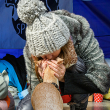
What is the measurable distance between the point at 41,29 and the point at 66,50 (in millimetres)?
187

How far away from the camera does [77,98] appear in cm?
114

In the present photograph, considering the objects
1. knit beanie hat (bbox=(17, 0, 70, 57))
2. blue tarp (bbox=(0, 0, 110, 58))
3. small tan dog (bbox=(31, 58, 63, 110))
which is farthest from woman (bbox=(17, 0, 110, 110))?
blue tarp (bbox=(0, 0, 110, 58))

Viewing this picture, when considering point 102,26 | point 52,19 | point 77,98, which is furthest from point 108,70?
point 102,26

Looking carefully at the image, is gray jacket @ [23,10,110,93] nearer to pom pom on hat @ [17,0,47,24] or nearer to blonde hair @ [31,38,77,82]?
blonde hair @ [31,38,77,82]

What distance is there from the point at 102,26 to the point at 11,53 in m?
1.13

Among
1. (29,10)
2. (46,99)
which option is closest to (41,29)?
(29,10)

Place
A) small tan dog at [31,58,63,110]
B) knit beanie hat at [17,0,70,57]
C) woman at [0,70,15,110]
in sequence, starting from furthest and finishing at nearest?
woman at [0,70,15,110], knit beanie hat at [17,0,70,57], small tan dog at [31,58,63,110]

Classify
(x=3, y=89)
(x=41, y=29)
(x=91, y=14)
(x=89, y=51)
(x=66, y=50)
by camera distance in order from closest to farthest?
(x=41, y=29) < (x=66, y=50) < (x=89, y=51) < (x=3, y=89) < (x=91, y=14)

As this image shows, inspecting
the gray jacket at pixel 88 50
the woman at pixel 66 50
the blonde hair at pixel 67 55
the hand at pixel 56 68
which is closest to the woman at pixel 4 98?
the woman at pixel 66 50

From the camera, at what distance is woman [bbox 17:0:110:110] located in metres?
0.81

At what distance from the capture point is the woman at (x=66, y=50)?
0.81 meters

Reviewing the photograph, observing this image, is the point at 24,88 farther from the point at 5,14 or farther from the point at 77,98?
the point at 77,98

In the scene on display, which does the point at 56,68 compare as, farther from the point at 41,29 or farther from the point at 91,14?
the point at 91,14

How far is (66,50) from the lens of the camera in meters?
0.90
